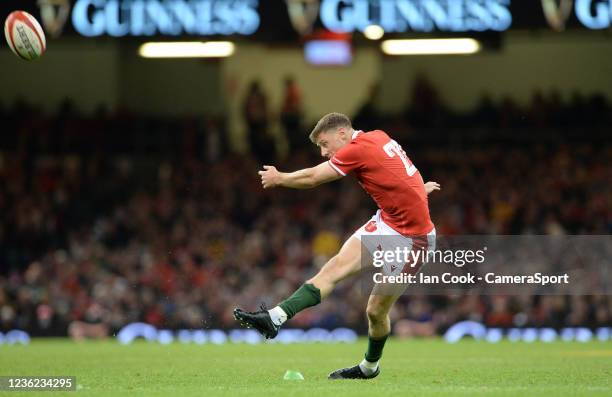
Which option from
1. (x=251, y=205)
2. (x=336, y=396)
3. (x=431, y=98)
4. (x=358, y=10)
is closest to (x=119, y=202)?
(x=251, y=205)

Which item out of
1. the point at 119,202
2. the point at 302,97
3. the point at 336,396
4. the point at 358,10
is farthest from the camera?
the point at 302,97

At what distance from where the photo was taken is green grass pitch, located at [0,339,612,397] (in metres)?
8.57

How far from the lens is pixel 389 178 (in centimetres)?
929

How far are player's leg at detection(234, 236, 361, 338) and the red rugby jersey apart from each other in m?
0.40

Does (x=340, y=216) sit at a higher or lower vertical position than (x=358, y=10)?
lower

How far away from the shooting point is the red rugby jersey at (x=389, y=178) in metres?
9.18

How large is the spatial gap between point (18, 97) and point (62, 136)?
7.30 ft

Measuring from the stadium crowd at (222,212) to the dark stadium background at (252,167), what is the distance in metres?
0.04

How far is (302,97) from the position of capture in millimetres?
27672

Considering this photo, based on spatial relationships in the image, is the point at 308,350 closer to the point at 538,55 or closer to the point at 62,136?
the point at 62,136

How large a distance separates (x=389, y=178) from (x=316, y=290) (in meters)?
1.08
